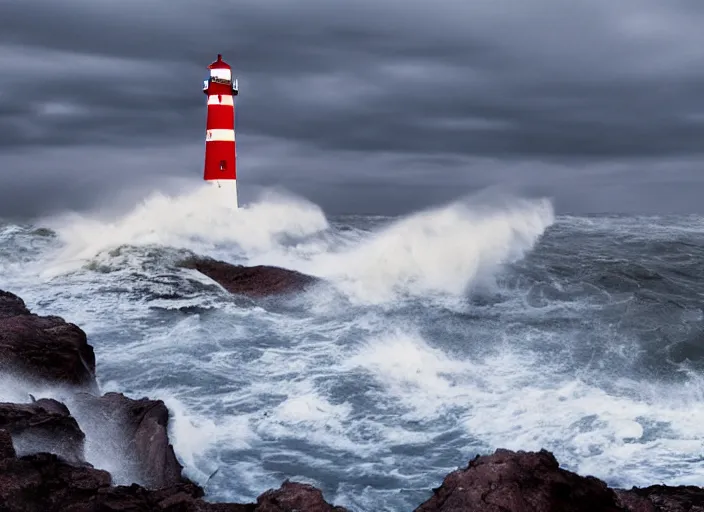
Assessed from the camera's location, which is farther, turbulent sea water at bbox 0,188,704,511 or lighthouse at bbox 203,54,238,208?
lighthouse at bbox 203,54,238,208

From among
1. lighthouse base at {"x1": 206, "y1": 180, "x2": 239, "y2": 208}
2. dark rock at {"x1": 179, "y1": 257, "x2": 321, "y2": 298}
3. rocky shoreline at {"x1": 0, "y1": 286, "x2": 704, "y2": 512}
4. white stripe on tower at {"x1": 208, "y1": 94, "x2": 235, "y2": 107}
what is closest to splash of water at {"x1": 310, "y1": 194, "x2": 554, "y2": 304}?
dark rock at {"x1": 179, "y1": 257, "x2": 321, "y2": 298}

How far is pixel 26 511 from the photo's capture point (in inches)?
135

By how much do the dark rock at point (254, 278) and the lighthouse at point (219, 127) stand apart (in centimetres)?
396

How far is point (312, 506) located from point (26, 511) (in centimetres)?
139

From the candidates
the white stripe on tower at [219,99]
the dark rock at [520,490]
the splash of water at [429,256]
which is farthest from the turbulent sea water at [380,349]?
the white stripe on tower at [219,99]

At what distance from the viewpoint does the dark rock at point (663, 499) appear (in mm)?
3867

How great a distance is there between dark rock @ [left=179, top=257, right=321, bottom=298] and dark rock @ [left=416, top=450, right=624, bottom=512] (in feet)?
24.6

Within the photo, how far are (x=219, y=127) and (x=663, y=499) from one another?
13.5 meters

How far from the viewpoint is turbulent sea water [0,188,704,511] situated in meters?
5.20

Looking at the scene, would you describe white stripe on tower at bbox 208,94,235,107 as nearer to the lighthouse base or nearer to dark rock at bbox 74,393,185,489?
the lighthouse base

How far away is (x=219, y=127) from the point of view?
631 inches

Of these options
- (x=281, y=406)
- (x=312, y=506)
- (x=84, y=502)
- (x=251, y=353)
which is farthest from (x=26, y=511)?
(x=251, y=353)

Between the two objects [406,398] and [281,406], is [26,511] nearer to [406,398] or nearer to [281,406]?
[281,406]

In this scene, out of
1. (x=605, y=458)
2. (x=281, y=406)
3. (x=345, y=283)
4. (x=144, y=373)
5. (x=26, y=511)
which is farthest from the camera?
(x=345, y=283)
